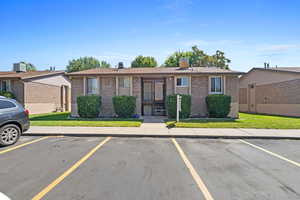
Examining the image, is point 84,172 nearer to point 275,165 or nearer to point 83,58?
point 275,165

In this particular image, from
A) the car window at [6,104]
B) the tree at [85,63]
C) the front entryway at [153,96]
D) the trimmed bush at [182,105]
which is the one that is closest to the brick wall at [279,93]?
the trimmed bush at [182,105]

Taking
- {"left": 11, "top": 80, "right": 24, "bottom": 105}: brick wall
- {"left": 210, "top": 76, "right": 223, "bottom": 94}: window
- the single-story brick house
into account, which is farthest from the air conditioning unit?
{"left": 210, "top": 76, "right": 223, "bottom": 94}: window

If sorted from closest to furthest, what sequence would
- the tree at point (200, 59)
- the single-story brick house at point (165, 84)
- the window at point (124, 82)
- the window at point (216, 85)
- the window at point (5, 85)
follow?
the single-story brick house at point (165, 84) < the window at point (216, 85) < the window at point (124, 82) < the window at point (5, 85) < the tree at point (200, 59)

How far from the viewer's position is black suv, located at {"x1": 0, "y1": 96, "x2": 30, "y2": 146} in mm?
5715

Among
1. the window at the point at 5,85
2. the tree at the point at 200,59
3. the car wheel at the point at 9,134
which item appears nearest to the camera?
the car wheel at the point at 9,134

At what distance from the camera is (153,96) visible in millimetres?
15055

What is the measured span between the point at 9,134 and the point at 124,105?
7615 mm

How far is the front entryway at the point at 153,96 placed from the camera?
1473 cm

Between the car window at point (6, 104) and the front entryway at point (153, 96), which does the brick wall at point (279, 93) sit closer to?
the front entryway at point (153, 96)

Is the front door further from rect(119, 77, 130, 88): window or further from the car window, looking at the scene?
the car window

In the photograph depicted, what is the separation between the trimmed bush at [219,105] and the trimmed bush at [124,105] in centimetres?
609

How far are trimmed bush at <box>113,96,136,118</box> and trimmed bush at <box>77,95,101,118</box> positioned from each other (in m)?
1.50

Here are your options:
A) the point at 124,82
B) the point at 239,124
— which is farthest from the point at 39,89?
the point at 239,124

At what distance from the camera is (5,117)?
5750 millimetres
